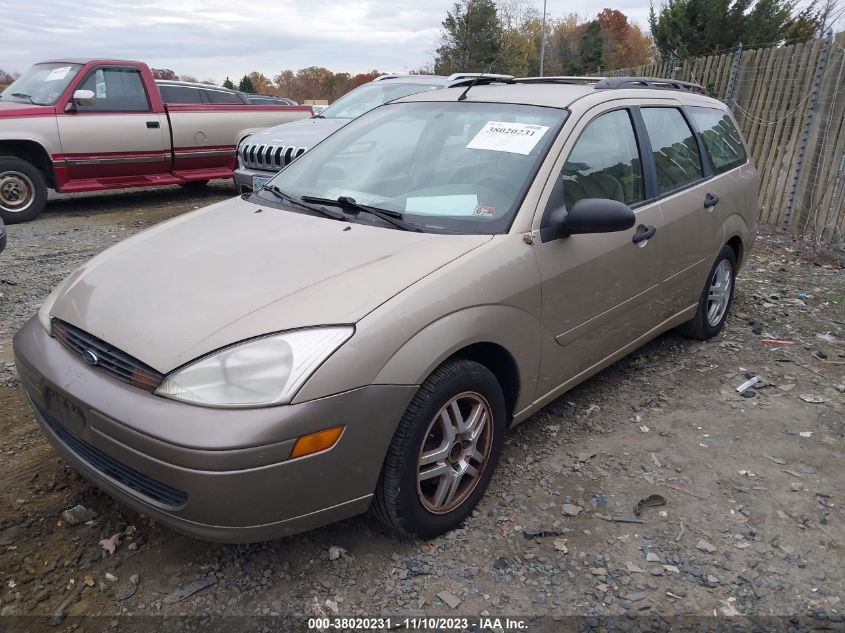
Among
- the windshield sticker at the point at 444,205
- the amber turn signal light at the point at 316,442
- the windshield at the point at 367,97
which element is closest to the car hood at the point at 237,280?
the windshield sticker at the point at 444,205

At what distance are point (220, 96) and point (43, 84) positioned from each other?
9.37ft

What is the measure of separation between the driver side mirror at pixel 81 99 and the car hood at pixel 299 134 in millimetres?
2027

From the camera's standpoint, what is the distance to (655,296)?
12.2ft

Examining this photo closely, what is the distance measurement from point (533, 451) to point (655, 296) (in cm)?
120

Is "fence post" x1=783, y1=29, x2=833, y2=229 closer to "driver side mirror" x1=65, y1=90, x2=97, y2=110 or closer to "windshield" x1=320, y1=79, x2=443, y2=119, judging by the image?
"windshield" x1=320, y1=79, x2=443, y2=119

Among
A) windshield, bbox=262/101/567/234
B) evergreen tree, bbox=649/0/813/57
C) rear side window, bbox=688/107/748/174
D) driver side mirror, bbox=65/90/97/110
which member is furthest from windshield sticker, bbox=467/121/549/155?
evergreen tree, bbox=649/0/813/57

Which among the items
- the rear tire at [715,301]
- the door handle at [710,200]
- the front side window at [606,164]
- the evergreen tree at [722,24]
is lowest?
the rear tire at [715,301]

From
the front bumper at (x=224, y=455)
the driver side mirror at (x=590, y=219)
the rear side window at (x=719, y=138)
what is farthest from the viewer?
the rear side window at (x=719, y=138)

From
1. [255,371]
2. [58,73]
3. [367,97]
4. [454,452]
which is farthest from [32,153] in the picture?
[454,452]

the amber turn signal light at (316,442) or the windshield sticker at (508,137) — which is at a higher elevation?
the windshield sticker at (508,137)

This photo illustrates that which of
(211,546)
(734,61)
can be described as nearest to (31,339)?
(211,546)

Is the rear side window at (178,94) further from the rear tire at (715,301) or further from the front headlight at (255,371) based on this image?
the front headlight at (255,371)

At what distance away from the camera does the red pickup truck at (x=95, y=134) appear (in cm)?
804

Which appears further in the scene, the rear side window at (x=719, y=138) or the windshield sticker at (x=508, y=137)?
the rear side window at (x=719, y=138)
